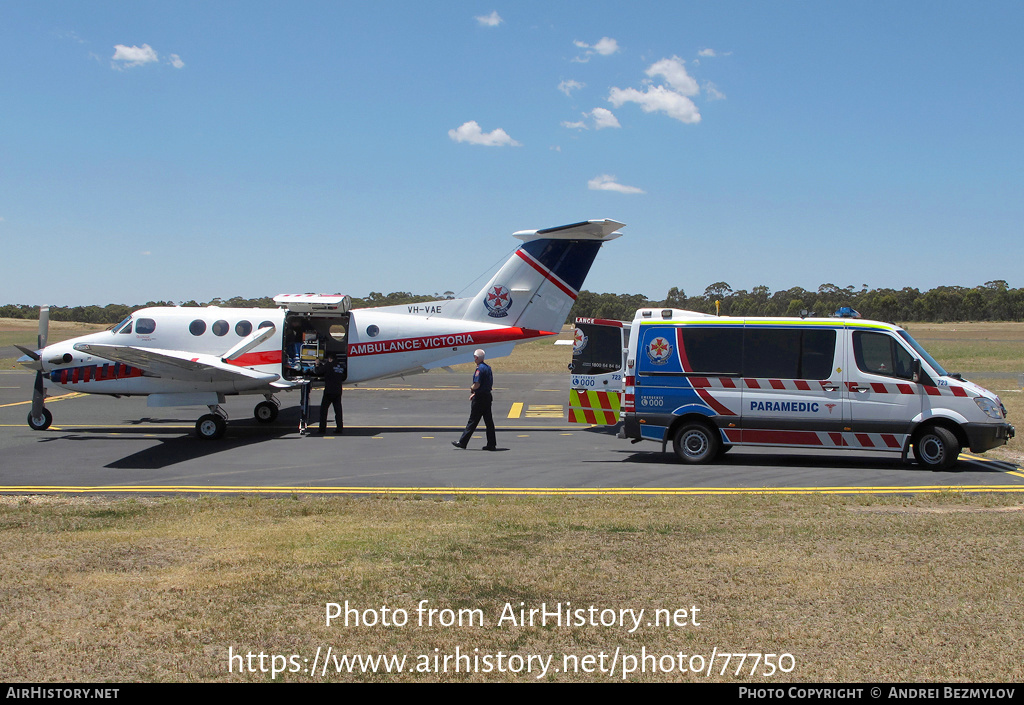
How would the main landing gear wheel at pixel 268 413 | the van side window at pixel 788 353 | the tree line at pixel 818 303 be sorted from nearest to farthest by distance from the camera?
the van side window at pixel 788 353 < the main landing gear wheel at pixel 268 413 < the tree line at pixel 818 303

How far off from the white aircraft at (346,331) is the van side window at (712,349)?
17.4 ft

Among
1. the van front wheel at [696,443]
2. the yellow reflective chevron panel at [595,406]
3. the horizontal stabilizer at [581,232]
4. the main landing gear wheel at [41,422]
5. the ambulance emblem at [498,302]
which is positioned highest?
the horizontal stabilizer at [581,232]

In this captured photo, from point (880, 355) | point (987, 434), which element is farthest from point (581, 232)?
point (987, 434)

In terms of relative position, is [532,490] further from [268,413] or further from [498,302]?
[268,413]

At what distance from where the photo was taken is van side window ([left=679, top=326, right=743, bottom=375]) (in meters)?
13.0

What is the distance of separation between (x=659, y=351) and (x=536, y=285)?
560 cm

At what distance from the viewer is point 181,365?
16.5 meters

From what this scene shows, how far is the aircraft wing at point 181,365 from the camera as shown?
15.6m

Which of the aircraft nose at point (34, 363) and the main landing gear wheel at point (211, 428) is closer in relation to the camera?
the main landing gear wheel at point (211, 428)

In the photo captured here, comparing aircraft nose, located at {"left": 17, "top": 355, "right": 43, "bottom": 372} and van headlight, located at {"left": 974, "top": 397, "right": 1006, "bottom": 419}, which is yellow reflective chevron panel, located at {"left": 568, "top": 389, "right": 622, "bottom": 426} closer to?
van headlight, located at {"left": 974, "top": 397, "right": 1006, "bottom": 419}

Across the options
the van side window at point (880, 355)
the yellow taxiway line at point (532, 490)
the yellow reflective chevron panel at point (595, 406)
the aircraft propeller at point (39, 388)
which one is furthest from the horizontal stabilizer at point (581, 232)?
the aircraft propeller at point (39, 388)

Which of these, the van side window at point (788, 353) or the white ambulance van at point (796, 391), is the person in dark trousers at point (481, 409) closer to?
the white ambulance van at point (796, 391)

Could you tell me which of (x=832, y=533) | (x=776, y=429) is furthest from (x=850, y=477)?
(x=832, y=533)
